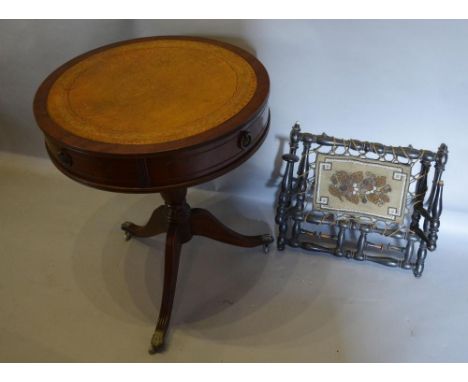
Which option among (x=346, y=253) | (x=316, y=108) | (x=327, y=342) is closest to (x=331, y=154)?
(x=316, y=108)

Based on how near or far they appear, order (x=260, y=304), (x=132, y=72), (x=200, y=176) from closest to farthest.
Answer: (x=200, y=176), (x=132, y=72), (x=260, y=304)

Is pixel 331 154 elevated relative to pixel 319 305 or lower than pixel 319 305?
elevated

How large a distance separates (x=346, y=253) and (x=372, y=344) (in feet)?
1.05

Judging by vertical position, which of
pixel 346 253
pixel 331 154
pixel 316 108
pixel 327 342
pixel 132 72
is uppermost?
pixel 132 72

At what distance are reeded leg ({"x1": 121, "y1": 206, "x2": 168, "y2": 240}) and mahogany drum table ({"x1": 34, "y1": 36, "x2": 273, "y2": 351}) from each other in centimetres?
16

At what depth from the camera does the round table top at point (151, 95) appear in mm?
963

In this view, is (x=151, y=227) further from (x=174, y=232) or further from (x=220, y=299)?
(x=220, y=299)

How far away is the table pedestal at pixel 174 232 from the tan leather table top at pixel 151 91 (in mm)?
268

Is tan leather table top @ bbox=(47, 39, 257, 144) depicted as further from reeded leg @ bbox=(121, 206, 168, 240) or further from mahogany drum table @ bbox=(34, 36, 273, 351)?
reeded leg @ bbox=(121, 206, 168, 240)

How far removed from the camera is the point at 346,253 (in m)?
1.52

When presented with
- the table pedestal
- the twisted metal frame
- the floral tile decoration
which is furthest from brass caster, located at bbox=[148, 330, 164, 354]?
the floral tile decoration

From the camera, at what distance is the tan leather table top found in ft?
3.23

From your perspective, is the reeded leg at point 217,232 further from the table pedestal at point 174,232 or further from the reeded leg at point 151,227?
the reeded leg at point 151,227

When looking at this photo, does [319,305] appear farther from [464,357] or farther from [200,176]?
[200,176]
